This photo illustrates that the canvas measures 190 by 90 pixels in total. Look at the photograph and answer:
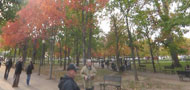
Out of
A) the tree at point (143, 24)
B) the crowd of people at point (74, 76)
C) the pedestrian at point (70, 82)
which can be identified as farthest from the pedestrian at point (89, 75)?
the tree at point (143, 24)

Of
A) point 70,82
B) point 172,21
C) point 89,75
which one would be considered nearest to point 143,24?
point 172,21

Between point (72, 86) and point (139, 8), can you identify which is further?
point (139, 8)

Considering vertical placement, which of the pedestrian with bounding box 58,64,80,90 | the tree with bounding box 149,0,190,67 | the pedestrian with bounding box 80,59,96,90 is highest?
the tree with bounding box 149,0,190,67

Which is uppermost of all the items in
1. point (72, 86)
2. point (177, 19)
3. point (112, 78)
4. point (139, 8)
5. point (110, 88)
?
point (139, 8)

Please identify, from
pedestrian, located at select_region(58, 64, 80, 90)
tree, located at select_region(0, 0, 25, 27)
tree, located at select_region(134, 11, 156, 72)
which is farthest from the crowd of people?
tree, located at select_region(134, 11, 156, 72)

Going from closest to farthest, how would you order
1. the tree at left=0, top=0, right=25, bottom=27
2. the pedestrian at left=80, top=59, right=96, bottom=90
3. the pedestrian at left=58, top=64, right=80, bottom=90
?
the pedestrian at left=58, top=64, right=80, bottom=90 → the pedestrian at left=80, top=59, right=96, bottom=90 → the tree at left=0, top=0, right=25, bottom=27

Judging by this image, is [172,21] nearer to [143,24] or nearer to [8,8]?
[143,24]

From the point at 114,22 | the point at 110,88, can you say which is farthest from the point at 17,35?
the point at 110,88

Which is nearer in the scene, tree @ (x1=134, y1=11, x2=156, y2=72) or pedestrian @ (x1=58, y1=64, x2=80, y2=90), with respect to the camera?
pedestrian @ (x1=58, y1=64, x2=80, y2=90)

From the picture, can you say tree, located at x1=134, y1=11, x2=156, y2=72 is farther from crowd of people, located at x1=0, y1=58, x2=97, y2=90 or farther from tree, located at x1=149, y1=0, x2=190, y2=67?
crowd of people, located at x1=0, y1=58, x2=97, y2=90

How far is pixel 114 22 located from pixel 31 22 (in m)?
11.8

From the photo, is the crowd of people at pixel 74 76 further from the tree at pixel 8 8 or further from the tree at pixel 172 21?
the tree at pixel 172 21

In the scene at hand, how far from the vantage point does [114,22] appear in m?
17.5

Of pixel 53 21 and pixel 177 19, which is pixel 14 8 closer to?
pixel 53 21
